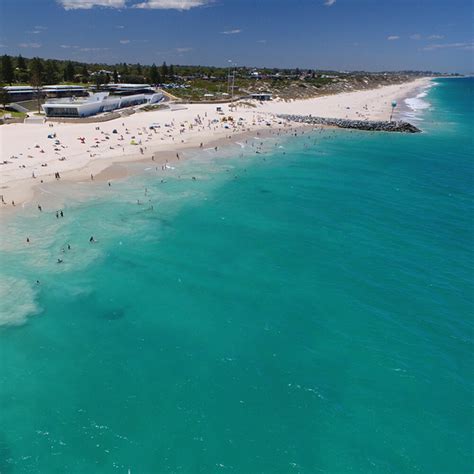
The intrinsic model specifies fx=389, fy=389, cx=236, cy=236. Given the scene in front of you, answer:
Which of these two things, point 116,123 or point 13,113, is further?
point 116,123

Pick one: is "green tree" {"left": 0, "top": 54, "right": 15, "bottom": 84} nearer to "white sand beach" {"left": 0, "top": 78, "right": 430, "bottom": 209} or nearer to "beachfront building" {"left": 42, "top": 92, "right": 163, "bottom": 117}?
"beachfront building" {"left": 42, "top": 92, "right": 163, "bottom": 117}

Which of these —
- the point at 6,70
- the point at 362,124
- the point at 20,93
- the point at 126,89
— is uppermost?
the point at 6,70

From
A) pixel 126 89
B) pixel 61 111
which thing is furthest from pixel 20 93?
pixel 126 89


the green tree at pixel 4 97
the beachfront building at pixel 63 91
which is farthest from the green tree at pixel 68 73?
the green tree at pixel 4 97

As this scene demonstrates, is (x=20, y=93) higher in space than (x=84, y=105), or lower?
higher

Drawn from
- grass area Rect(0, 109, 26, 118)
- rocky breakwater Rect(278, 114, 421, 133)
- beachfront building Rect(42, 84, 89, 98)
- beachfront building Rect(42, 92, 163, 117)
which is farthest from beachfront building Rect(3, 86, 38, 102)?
rocky breakwater Rect(278, 114, 421, 133)

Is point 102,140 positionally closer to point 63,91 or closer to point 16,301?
point 63,91

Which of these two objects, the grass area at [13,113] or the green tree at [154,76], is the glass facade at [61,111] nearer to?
the grass area at [13,113]
